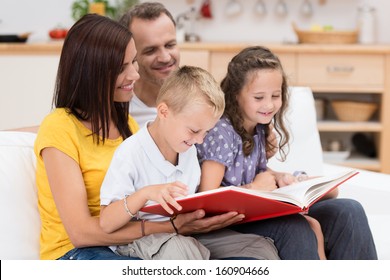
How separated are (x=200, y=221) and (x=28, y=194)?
0.50 metres

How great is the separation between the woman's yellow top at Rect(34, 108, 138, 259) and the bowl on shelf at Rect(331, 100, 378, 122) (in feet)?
8.89

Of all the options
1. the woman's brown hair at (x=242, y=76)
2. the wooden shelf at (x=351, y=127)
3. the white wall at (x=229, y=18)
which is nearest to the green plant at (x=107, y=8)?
the white wall at (x=229, y=18)

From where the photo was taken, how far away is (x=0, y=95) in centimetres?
413

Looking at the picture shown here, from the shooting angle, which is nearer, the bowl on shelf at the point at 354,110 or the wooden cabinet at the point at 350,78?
the wooden cabinet at the point at 350,78

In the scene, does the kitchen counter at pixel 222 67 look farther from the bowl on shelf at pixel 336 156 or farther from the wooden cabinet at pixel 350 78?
the bowl on shelf at pixel 336 156

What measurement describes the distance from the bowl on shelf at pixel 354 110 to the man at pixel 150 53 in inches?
Answer: 85.7

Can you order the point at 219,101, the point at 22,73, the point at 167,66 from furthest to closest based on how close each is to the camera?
1. the point at 22,73
2. the point at 167,66
3. the point at 219,101

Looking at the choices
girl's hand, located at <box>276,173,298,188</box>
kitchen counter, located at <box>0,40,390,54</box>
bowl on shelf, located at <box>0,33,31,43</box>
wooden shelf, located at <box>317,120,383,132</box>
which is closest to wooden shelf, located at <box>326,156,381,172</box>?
wooden shelf, located at <box>317,120,383,132</box>

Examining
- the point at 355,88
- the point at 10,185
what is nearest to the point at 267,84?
the point at 10,185

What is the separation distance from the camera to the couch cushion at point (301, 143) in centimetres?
248

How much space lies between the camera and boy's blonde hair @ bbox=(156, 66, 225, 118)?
1.67 meters

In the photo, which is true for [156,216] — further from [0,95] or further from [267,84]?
[0,95]

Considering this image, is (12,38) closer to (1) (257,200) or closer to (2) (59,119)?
(2) (59,119)

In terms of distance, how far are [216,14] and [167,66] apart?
7.73 feet
